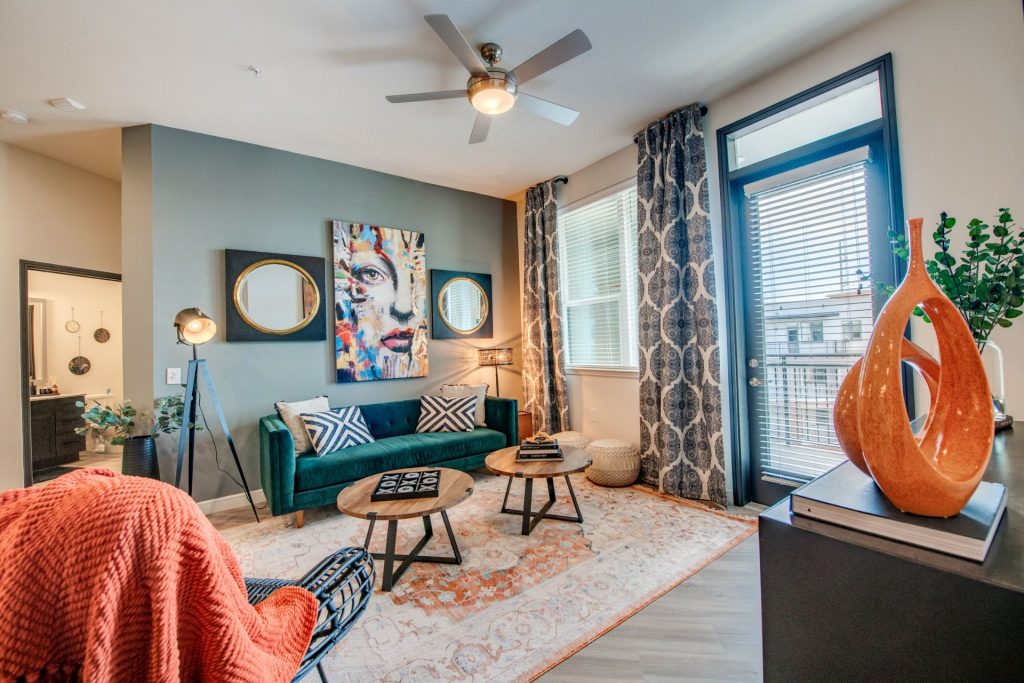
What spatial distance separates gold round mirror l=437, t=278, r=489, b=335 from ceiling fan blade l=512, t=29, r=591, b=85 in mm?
2423

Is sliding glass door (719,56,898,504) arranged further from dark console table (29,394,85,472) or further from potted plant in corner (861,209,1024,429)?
→ dark console table (29,394,85,472)

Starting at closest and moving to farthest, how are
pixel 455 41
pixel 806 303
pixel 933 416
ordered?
pixel 933 416, pixel 455 41, pixel 806 303

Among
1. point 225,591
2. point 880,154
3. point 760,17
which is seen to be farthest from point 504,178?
point 225,591

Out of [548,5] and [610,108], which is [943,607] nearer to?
[548,5]

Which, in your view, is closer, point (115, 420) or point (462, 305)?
point (115, 420)

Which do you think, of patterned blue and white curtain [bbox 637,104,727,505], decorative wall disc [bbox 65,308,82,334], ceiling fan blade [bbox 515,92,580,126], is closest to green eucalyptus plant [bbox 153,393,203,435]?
ceiling fan blade [bbox 515,92,580,126]

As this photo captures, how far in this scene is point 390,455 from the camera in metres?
3.20

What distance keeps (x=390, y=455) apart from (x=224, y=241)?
212 centimetres

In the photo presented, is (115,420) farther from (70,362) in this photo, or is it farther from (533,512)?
(70,362)

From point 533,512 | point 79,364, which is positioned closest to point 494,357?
point 533,512

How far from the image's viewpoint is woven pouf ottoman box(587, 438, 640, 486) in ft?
11.4

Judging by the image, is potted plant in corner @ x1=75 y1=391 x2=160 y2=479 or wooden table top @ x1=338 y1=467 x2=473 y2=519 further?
potted plant in corner @ x1=75 y1=391 x2=160 y2=479

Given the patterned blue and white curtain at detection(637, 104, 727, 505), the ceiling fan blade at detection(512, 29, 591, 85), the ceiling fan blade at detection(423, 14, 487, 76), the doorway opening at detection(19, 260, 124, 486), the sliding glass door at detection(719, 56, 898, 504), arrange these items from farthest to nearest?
the doorway opening at detection(19, 260, 124, 486) → the patterned blue and white curtain at detection(637, 104, 727, 505) → the sliding glass door at detection(719, 56, 898, 504) → the ceiling fan blade at detection(512, 29, 591, 85) → the ceiling fan blade at detection(423, 14, 487, 76)

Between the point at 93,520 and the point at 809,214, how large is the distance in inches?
135
